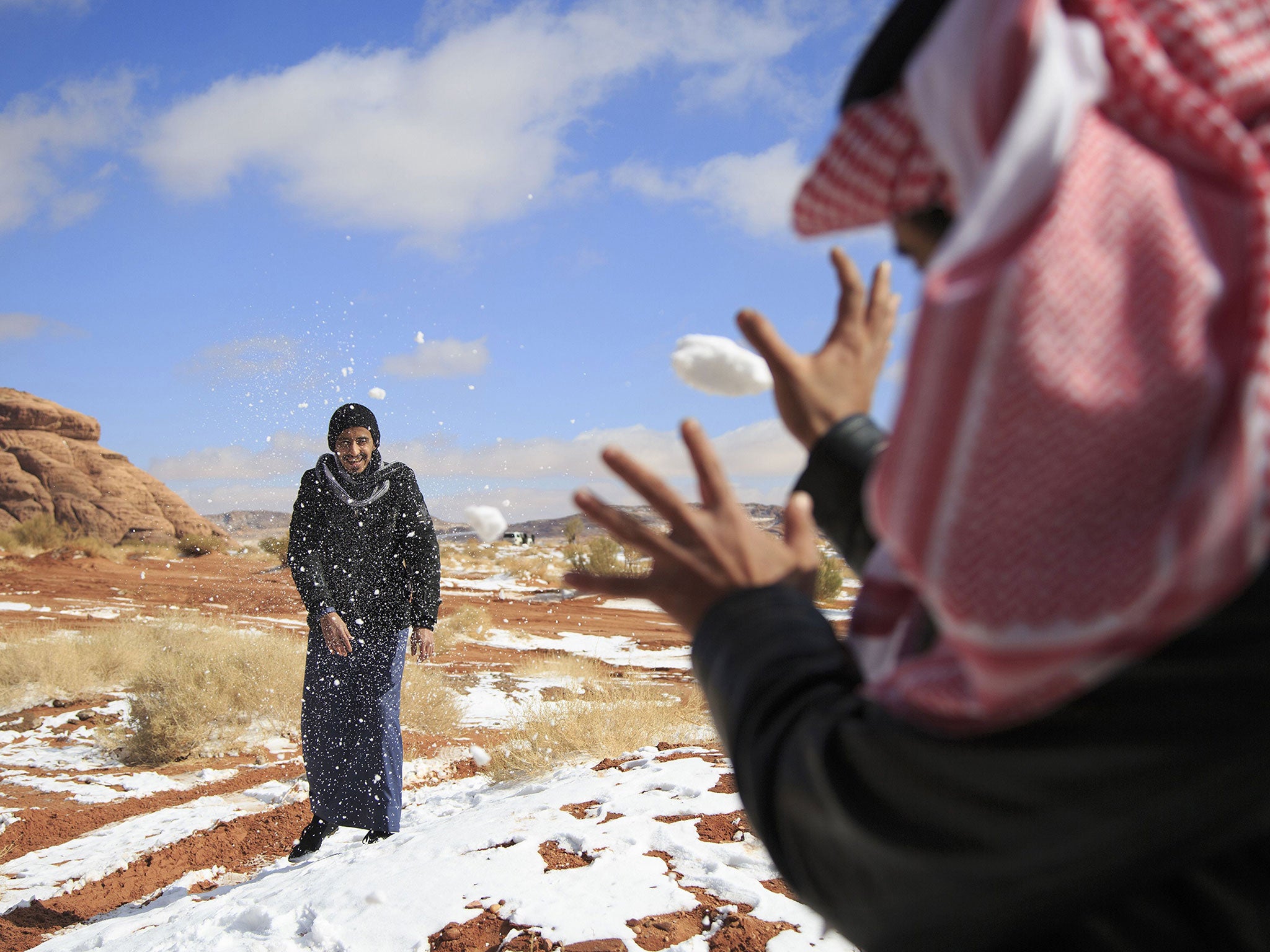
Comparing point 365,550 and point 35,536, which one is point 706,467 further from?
point 35,536

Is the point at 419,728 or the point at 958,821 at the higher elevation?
the point at 958,821

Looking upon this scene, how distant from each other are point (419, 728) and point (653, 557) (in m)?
7.75

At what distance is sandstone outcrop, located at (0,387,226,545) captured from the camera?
4125 centimetres

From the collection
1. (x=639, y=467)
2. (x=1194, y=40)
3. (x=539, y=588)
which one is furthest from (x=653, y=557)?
(x=539, y=588)

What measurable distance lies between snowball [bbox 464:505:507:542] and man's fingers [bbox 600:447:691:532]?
4.76m

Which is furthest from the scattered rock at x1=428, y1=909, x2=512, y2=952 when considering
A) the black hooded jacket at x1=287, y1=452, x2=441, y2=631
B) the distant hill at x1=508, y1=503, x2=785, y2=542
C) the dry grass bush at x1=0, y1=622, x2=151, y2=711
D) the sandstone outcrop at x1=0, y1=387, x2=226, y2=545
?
the distant hill at x1=508, y1=503, x2=785, y2=542

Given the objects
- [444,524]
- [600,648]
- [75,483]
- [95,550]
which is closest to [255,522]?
[444,524]

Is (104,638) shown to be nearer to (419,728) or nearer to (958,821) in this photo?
(419,728)

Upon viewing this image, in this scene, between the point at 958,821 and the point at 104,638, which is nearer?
the point at 958,821

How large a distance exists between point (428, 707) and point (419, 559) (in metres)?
3.66

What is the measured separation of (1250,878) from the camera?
24.2 inches

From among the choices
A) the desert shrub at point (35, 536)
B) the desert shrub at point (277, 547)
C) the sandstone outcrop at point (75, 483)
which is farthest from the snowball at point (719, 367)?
the sandstone outcrop at point (75, 483)

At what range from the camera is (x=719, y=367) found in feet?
5.64

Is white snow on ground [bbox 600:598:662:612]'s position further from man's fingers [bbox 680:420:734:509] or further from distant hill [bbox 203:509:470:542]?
distant hill [bbox 203:509:470:542]
